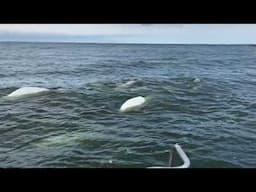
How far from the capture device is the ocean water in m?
5.32

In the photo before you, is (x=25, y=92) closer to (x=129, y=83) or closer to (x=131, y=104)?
(x=131, y=104)

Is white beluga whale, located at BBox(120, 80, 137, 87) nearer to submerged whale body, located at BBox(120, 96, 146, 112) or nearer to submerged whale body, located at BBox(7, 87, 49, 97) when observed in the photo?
submerged whale body, located at BBox(120, 96, 146, 112)

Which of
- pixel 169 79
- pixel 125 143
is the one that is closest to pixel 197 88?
pixel 169 79

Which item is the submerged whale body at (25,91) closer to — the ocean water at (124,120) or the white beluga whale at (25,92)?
the white beluga whale at (25,92)

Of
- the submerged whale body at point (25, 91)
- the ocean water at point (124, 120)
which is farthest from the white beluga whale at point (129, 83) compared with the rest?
the submerged whale body at point (25, 91)

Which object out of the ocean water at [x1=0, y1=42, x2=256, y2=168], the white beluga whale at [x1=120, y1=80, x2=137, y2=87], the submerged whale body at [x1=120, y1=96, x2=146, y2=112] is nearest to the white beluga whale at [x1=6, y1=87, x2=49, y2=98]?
the ocean water at [x1=0, y1=42, x2=256, y2=168]

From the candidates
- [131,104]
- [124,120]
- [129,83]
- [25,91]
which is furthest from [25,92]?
[129,83]

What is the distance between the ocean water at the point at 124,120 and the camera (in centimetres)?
532

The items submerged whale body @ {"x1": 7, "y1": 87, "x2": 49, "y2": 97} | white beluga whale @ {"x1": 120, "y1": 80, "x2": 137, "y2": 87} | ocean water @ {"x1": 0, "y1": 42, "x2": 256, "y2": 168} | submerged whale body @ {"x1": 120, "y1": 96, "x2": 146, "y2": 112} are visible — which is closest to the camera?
ocean water @ {"x1": 0, "y1": 42, "x2": 256, "y2": 168}
